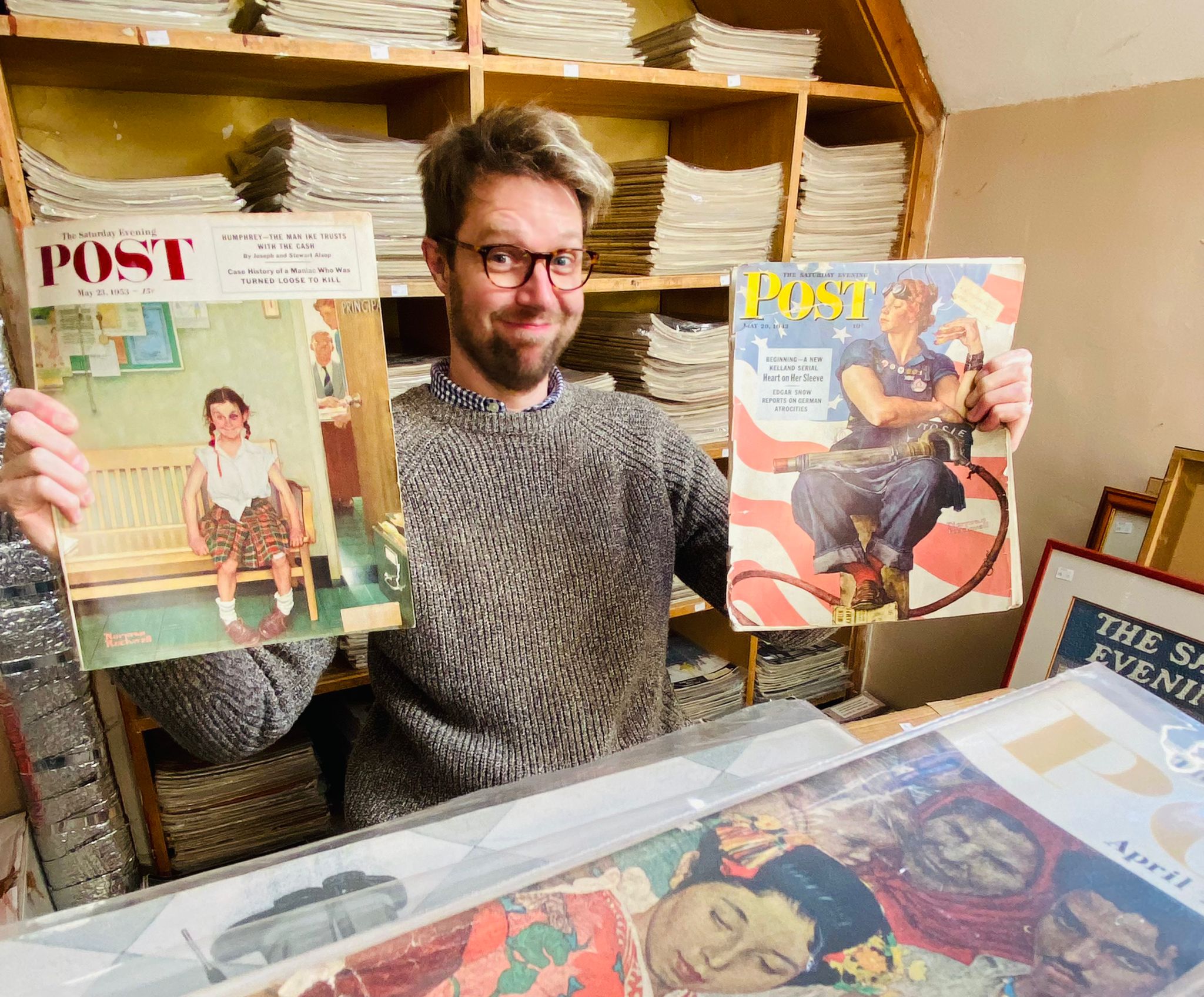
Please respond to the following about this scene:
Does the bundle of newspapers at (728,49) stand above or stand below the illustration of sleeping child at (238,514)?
above

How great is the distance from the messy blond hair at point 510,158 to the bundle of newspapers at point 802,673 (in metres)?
1.50

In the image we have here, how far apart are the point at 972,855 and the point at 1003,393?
1.80ft

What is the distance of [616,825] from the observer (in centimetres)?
53

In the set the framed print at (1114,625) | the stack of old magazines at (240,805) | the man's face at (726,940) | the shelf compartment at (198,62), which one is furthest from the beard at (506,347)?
the stack of old magazines at (240,805)

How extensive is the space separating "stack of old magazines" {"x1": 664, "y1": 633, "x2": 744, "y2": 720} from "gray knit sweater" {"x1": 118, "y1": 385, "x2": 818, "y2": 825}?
0.96m

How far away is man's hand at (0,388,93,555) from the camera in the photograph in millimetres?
641

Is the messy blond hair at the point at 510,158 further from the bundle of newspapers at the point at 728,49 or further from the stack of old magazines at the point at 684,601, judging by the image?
the stack of old magazines at the point at 684,601

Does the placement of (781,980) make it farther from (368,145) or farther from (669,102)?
(669,102)

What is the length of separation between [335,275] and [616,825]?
49 cm

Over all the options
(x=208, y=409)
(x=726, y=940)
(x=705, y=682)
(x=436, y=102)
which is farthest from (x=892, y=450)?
(x=705, y=682)

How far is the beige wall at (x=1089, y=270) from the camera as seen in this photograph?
59.9 inches

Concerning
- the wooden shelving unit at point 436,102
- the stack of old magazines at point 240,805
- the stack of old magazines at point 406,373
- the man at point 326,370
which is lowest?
the stack of old magazines at point 240,805

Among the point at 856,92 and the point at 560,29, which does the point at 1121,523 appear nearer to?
the point at 856,92

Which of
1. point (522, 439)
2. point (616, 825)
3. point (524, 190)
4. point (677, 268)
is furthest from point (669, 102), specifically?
point (616, 825)
